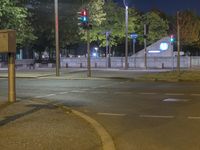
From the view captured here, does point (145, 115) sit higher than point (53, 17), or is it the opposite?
point (53, 17)

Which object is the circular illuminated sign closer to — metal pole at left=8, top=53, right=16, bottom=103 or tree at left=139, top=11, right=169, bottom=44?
tree at left=139, top=11, right=169, bottom=44

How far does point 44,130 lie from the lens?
38.5 ft

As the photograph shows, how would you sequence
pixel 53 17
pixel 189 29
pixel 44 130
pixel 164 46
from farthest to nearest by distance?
pixel 189 29
pixel 164 46
pixel 53 17
pixel 44 130

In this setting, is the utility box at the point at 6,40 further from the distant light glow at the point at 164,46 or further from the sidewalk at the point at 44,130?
the distant light glow at the point at 164,46

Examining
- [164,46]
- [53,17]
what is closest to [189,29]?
[164,46]

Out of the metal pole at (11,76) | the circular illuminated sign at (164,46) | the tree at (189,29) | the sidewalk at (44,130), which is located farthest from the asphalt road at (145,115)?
the tree at (189,29)

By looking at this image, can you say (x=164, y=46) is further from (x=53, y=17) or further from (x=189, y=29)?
(x=189, y=29)


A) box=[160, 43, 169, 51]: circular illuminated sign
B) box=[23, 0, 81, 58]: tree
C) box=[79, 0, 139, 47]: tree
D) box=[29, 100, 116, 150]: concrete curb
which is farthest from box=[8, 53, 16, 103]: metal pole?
box=[160, 43, 169, 51]: circular illuminated sign

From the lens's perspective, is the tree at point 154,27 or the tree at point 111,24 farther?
the tree at point 154,27

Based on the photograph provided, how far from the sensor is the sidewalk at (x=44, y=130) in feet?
32.9

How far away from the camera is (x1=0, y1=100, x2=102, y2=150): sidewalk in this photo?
10031 millimetres

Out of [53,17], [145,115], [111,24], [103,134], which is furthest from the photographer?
[111,24]

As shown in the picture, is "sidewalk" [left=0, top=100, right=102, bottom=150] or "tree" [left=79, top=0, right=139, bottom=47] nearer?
"sidewalk" [left=0, top=100, right=102, bottom=150]

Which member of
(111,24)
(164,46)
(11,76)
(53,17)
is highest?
(111,24)
